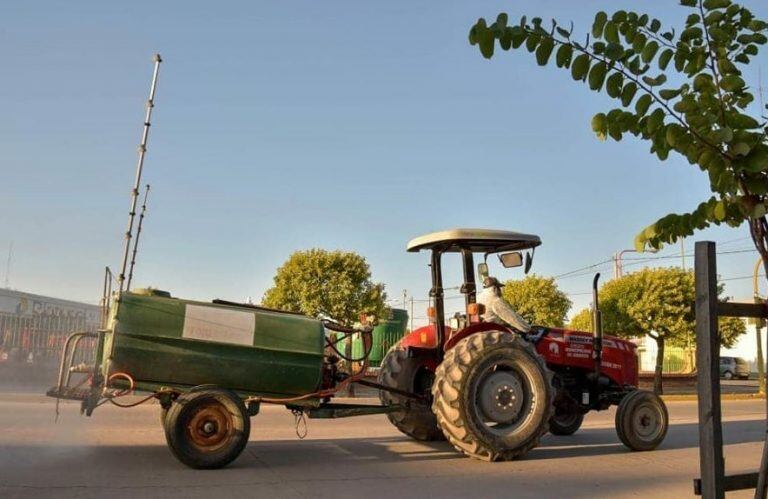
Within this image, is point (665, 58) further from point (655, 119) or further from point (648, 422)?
point (648, 422)

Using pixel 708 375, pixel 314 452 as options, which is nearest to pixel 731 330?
pixel 314 452

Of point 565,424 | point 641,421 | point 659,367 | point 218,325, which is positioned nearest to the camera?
point 218,325

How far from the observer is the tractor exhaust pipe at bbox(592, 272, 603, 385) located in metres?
8.66

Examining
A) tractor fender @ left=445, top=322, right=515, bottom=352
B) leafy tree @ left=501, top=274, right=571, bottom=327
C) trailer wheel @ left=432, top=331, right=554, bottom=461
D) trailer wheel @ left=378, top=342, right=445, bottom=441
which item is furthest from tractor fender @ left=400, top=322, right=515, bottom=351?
leafy tree @ left=501, top=274, right=571, bottom=327

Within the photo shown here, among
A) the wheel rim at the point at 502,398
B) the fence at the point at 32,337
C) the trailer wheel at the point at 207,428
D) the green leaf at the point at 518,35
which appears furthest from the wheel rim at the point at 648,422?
the fence at the point at 32,337

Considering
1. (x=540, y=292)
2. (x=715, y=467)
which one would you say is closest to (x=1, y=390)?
(x=715, y=467)

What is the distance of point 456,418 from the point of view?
23.6 ft

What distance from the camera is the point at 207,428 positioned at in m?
6.49

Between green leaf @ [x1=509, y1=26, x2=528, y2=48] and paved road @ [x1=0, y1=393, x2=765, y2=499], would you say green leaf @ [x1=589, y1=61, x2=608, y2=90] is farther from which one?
paved road @ [x1=0, y1=393, x2=765, y2=499]

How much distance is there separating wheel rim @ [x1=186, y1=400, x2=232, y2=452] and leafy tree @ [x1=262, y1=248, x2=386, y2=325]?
18.0 metres

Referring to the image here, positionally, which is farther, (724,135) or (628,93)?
(628,93)

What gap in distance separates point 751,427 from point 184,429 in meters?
10.3

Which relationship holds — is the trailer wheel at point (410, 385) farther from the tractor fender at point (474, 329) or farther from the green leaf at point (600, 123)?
the green leaf at point (600, 123)

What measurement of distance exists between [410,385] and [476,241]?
6.73 feet
